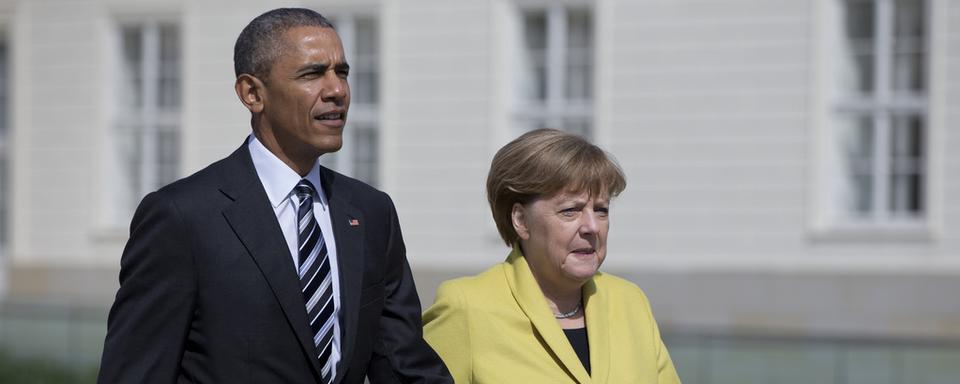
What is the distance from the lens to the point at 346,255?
12.7 ft

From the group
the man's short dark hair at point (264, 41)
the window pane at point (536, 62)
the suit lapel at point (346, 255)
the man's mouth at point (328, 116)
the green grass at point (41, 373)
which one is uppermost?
the window pane at point (536, 62)

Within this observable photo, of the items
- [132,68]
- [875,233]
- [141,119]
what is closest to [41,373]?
[141,119]

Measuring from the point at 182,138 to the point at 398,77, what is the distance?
2.97m

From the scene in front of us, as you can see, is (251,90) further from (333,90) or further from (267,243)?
(267,243)

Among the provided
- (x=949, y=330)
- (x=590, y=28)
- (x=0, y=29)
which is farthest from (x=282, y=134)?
(x=0, y=29)

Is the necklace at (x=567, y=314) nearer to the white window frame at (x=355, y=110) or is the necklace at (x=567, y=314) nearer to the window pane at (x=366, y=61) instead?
the white window frame at (x=355, y=110)

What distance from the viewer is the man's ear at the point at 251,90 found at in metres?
3.76

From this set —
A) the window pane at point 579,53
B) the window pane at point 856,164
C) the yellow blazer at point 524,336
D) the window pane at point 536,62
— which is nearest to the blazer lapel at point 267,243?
the yellow blazer at point 524,336

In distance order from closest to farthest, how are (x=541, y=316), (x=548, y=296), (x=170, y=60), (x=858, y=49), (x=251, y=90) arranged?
(x=251, y=90) → (x=541, y=316) → (x=548, y=296) → (x=858, y=49) → (x=170, y=60)

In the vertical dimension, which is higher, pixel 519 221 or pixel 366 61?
pixel 366 61

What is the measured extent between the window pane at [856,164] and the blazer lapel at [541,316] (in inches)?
464

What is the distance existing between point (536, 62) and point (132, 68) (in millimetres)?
5230

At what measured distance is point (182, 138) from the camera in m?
19.4

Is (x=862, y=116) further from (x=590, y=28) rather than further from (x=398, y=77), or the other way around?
(x=398, y=77)
